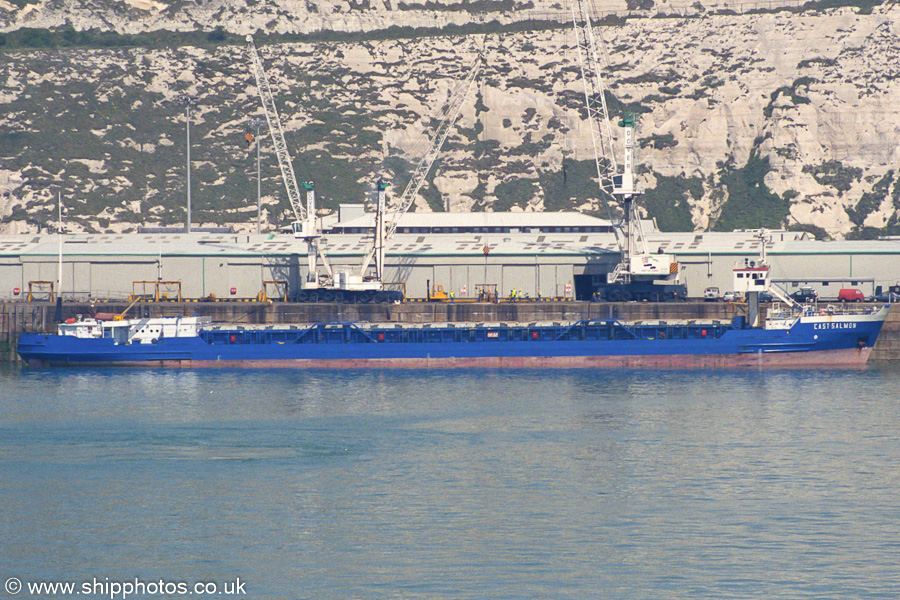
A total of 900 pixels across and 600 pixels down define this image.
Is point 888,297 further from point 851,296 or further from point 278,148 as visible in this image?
point 278,148

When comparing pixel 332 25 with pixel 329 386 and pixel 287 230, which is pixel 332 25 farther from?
pixel 329 386

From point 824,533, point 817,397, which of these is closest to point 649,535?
point 824,533

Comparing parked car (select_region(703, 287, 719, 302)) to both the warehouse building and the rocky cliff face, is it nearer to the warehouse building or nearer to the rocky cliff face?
the warehouse building

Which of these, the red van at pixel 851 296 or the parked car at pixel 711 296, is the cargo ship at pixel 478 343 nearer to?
the red van at pixel 851 296

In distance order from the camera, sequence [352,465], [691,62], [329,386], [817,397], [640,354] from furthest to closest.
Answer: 1. [691,62]
2. [640,354]
3. [329,386]
4. [817,397]
5. [352,465]

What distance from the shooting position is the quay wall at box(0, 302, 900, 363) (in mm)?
88312

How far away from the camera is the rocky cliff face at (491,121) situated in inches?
5266

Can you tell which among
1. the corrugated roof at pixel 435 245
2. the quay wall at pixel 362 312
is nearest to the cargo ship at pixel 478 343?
the quay wall at pixel 362 312

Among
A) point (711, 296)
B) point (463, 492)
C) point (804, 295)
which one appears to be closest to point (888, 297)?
point (804, 295)

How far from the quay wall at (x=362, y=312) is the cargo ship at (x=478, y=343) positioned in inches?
242

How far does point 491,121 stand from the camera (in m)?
147

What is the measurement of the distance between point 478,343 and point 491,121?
7039 cm

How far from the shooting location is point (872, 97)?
137 metres

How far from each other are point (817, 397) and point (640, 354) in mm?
Answer: 18747
